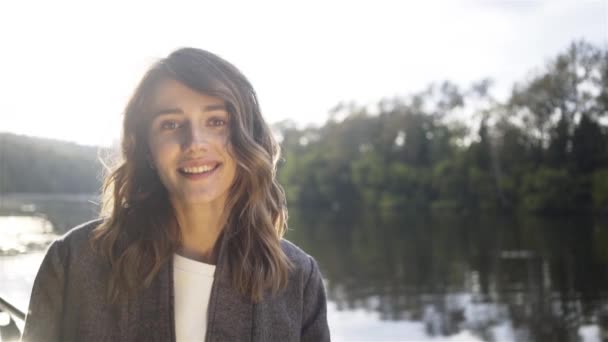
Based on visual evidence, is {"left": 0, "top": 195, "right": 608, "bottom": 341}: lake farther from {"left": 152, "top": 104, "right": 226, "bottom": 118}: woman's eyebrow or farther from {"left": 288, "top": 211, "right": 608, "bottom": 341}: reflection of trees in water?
{"left": 152, "top": 104, "right": 226, "bottom": 118}: woman's eyebrow

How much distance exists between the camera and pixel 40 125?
3.20 meters

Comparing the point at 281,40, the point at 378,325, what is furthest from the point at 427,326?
the point at 281,40

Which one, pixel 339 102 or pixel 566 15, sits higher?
pixel 566 15

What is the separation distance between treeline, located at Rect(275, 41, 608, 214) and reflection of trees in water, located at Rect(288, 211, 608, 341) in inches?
91.6

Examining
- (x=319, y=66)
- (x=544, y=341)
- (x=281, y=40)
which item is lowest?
(x=544, y=341)

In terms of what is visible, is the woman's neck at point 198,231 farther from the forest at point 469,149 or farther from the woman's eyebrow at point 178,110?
the forest at point 469,149

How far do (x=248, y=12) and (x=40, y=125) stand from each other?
1026cm

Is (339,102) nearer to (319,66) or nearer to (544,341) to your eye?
(319,66)

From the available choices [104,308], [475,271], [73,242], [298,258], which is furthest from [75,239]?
[475,271]


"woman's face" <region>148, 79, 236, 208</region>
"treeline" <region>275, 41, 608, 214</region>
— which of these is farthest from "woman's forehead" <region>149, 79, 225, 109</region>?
"treeline" <region>275, 41, 608, 214</region>

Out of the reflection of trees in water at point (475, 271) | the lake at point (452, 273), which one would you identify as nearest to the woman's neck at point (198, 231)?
the lake at point (452, 273)

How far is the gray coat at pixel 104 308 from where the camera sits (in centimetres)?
127

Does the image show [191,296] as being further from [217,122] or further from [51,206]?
[51,206]

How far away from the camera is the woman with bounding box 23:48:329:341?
130 cm
